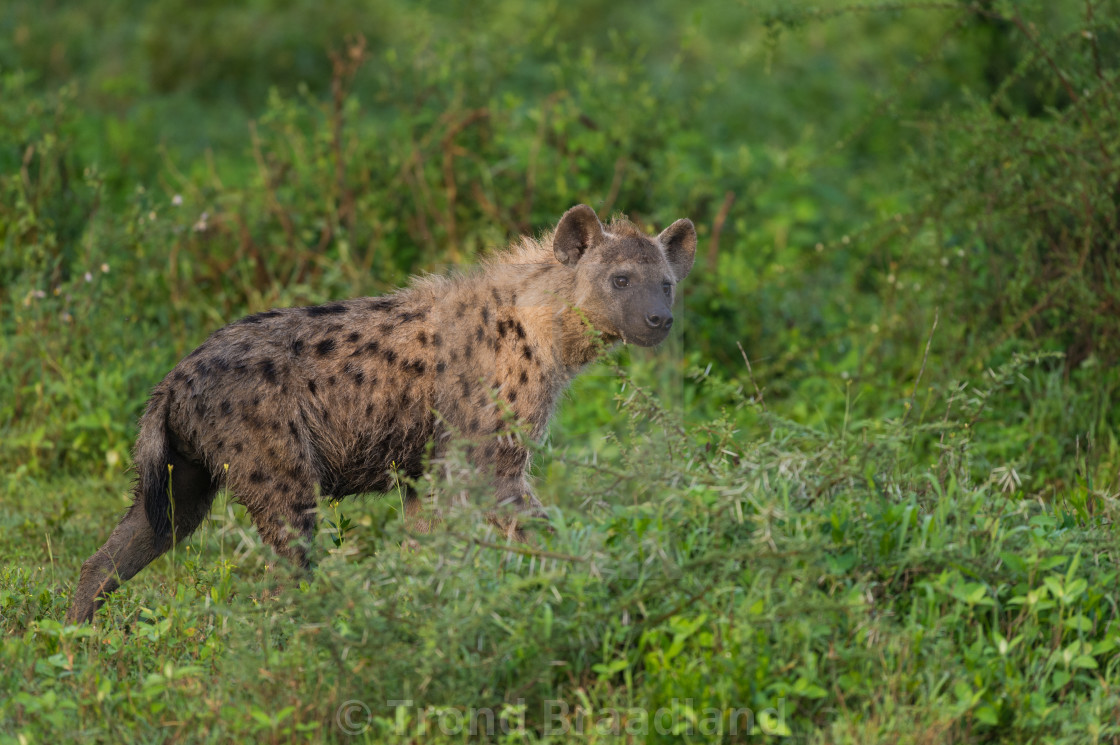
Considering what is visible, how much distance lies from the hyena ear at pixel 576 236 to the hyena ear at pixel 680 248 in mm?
375

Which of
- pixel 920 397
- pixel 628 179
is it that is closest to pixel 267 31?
pixel 628 179

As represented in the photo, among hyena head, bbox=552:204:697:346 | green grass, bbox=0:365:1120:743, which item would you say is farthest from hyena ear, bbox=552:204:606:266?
green grass, bbox=0:365:1120:743

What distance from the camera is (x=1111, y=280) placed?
6.44 m

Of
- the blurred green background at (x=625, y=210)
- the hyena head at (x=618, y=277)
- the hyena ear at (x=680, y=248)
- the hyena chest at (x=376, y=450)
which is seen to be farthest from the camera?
the blurred green background at (x=625, y=210)

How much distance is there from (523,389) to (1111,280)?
3362 mm

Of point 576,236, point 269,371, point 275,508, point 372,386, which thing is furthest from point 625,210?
point 275,508

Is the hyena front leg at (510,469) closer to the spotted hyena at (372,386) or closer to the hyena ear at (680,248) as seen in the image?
the spotted hyena at (372,386)

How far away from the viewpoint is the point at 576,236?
5289 mm

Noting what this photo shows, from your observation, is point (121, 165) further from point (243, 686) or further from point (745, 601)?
point (745, 601)

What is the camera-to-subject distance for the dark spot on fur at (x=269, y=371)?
477 centimetres

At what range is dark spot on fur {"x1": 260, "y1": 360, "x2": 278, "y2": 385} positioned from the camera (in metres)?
4.77

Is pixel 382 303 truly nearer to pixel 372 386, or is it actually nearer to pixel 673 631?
pixel 372 386

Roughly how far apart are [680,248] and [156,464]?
242cm

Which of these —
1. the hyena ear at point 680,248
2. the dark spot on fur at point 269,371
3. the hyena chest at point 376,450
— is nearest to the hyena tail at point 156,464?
the dark spot on fur at point 269,371
